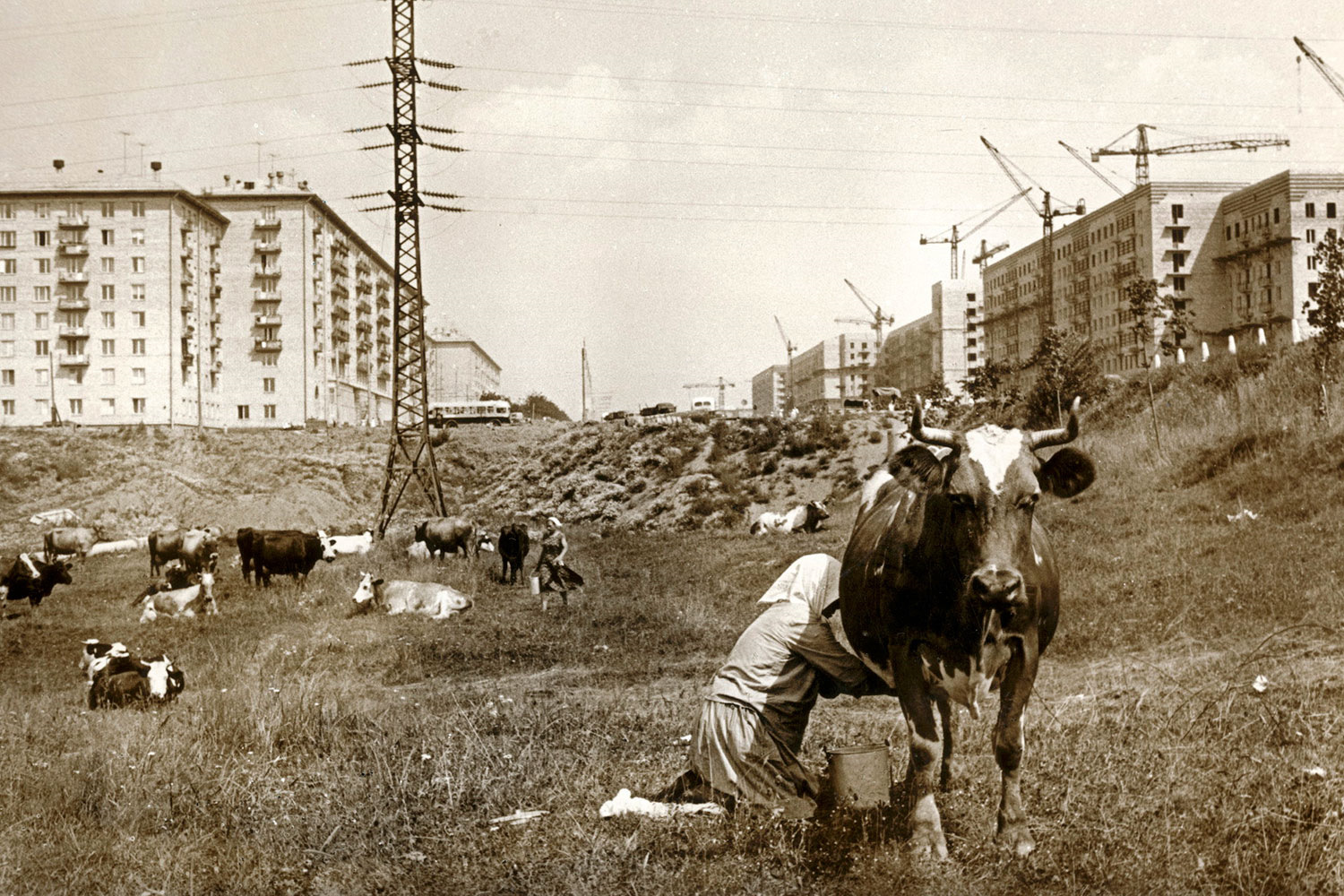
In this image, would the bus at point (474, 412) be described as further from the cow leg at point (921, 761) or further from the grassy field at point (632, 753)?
the cow leg at point (921, 761)

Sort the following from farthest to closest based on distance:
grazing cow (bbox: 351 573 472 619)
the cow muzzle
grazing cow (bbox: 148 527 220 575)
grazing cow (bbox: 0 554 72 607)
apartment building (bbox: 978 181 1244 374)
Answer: apartment building (bbox: 978 181 1244 374) → grazing cow (bbox: 148 527 220 575) → grazing cow (bbox: 0 554 72 607) → grazing cow (bbox: 351 573 472 619) → the cow muzzle

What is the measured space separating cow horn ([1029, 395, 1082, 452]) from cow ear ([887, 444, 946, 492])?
2.00ft

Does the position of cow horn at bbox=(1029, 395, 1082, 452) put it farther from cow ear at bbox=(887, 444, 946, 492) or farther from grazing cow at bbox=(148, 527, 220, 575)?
grazing cow at bbox=(148, 527, 220, 575)

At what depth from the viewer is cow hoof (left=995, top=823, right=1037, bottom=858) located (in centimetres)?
605

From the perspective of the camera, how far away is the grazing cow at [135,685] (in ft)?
41.0

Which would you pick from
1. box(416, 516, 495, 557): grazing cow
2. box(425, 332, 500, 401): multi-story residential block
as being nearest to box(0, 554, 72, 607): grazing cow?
box(416, 516, 495, 557): grazing cow

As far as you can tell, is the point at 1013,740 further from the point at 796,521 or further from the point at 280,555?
the point at 796,521

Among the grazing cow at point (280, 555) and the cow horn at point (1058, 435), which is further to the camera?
the grazing cow at point (280, 555)

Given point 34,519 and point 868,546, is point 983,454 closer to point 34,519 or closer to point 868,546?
point 868,546

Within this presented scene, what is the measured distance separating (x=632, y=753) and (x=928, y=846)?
336 cm

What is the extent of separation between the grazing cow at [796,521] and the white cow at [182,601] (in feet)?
50.9

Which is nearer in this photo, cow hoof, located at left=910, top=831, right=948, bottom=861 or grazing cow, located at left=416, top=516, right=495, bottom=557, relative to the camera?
cow hoof, located at left=910, top=831, right=948, bottom=861

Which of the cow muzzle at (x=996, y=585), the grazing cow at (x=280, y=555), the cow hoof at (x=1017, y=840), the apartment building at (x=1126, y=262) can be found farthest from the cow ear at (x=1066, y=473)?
the apartment building at (x=1126, y=262)

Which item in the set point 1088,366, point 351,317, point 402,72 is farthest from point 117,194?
point 1088,366
